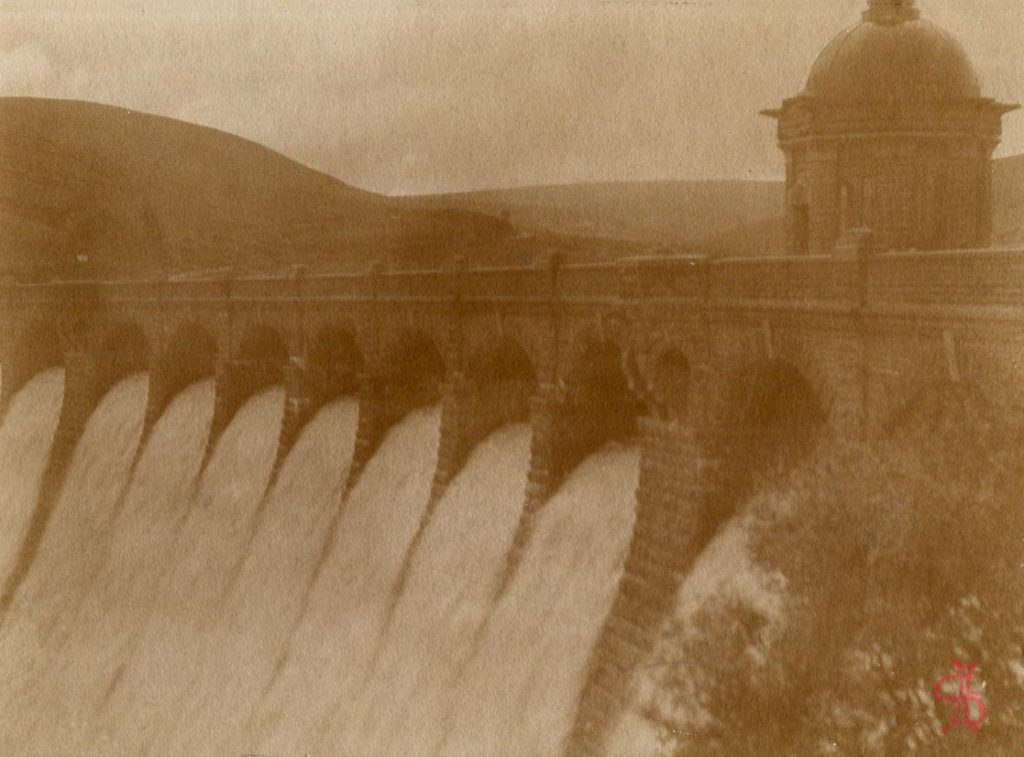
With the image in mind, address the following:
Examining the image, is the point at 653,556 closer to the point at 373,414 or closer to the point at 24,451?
the point at 373,414

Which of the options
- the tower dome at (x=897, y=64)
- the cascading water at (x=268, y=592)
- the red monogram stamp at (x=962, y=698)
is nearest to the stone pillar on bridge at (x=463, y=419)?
the cascading water at (x=268, y=592)

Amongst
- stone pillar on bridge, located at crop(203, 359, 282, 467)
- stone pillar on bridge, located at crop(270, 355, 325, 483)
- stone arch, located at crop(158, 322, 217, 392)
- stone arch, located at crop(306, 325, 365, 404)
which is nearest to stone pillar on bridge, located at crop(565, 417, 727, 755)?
stone arch, located at crop(306, 325, 365, 404)

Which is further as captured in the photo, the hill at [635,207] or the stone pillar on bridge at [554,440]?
the hill at [635,207]

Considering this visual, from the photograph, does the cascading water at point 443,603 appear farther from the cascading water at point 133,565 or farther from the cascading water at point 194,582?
the cascading water at point 133,565

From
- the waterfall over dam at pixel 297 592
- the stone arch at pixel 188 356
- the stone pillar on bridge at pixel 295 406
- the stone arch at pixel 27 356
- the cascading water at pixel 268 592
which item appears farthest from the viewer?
the stone arch at pixel 27 356

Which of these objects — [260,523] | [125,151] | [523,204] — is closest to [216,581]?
[260,523]

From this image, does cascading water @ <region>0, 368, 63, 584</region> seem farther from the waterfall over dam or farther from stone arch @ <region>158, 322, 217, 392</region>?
stone arch @ <region>158, 322, 217, 392</region>
